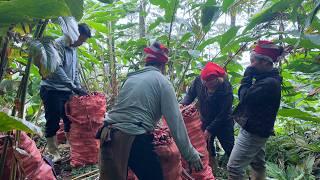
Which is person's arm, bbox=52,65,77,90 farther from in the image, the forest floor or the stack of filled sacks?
the stack of filled sacks

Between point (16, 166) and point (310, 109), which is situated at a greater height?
point (16, 166)

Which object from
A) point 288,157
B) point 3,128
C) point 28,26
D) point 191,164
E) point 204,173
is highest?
point 28,26

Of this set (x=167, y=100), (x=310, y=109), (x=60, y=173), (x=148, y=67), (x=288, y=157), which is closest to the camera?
(x=167, y=100)

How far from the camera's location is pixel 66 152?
4.41 meters

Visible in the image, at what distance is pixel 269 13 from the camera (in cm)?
314

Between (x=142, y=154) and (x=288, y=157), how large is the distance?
2.23 meters

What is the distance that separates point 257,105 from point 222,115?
2.14 feet

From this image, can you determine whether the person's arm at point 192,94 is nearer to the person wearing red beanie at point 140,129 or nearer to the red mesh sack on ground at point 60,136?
the person wearing red beanie at point 140,129

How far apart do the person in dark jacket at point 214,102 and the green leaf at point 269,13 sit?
2.16 feet

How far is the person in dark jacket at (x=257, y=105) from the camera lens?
318 centimetres

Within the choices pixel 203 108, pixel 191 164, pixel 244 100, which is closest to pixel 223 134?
pixel 203 108

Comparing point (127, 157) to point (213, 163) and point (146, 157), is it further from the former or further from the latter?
point (213, 163)

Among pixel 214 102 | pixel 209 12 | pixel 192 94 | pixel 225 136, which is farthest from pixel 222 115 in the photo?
pixel 209 12

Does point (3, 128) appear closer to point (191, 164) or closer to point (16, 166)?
point (16, 166)
